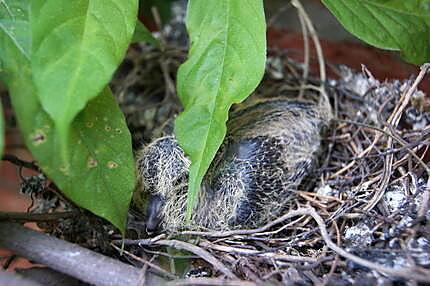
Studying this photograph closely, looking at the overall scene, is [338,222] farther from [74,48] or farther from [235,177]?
[74,48]

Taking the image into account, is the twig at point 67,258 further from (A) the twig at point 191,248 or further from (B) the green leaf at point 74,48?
(B) the green leaf at point 74,48

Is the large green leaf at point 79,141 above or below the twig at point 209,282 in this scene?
above

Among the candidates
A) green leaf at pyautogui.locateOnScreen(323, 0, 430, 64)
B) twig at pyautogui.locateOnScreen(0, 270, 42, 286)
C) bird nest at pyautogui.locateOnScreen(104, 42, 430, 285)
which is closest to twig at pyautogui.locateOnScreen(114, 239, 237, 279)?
bird nest at pyautogui.locateOnScreen(104, 42, 430, 285)

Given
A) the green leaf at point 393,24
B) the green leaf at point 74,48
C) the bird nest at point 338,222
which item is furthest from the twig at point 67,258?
the green leaf at point 393,24

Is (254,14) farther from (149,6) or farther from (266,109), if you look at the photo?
(149,6)

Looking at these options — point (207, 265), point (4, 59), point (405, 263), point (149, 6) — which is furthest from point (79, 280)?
point (149, 6)
